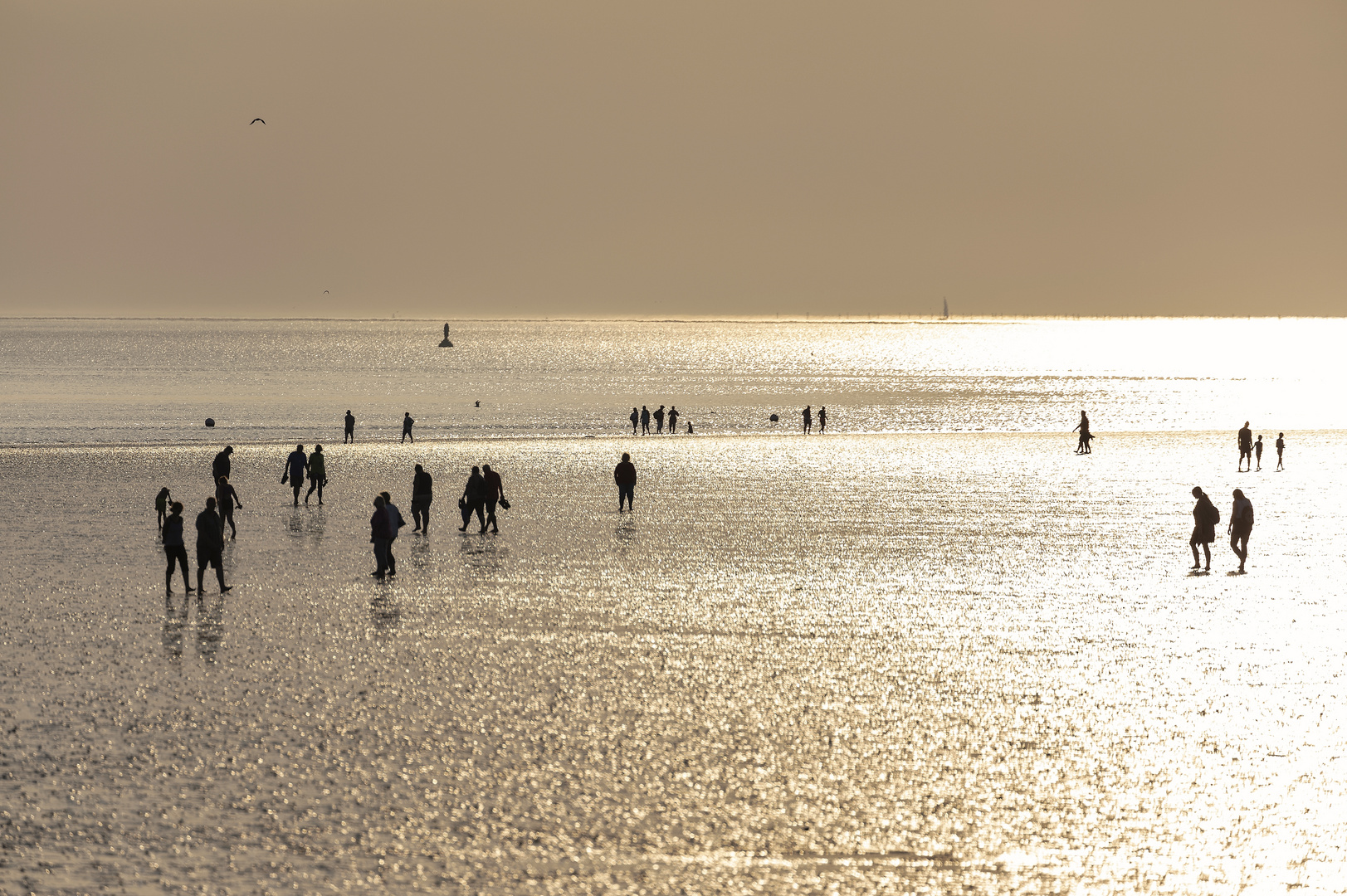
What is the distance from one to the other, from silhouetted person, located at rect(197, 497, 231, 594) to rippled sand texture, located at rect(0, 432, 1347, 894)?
50cm

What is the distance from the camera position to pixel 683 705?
11.9 metres

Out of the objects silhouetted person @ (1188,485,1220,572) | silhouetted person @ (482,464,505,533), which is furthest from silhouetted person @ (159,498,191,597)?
silhouetted person @ (1188,485,1220,572)

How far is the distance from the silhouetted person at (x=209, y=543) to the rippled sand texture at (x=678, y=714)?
1.64 ft

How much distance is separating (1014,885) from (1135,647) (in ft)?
23.6

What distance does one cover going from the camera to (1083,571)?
19703 mm

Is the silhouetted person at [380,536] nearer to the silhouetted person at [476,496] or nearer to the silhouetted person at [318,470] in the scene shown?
the silhouetted person at [476,496]

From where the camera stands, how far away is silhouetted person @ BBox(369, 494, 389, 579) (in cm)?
1875

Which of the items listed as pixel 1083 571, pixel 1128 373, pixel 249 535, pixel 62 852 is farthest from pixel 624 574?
pixel 1128 373

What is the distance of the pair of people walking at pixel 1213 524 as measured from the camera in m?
19.9

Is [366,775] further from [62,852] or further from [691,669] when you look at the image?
[691,669]

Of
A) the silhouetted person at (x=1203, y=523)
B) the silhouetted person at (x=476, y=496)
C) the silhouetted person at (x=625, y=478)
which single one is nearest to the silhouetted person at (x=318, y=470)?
the silhouetted person at (x=476, y=496)

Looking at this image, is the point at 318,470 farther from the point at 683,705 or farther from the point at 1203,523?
the point at 683,705

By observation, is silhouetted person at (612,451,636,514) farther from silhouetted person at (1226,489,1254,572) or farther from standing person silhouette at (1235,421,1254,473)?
standing person silhouette at (1235,421,1254,473)

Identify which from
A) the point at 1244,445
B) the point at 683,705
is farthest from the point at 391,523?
the point at 1244,445
